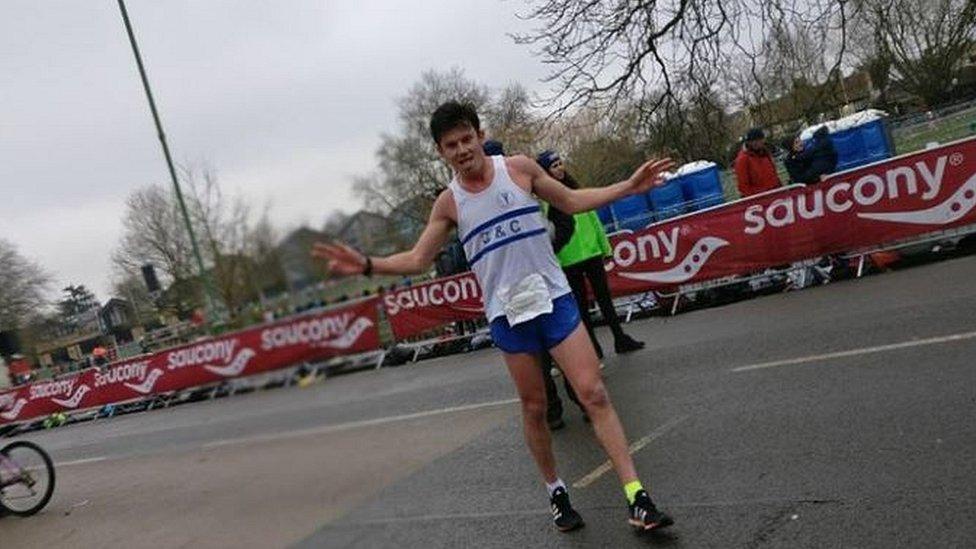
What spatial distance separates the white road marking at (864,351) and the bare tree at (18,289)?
5086 millimetres

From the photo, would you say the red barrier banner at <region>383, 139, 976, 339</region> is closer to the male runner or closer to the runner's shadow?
the male runner

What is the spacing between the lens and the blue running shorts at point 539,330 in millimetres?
3205

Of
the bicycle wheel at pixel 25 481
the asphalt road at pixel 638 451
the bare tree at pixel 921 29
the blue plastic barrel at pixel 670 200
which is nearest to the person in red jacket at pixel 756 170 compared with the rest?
the asphalt road at pixel 638 451

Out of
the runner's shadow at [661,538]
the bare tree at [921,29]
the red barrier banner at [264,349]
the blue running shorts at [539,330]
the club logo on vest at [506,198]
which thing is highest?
Result: the bare tree at [921,29]

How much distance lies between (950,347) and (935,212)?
4264 mm

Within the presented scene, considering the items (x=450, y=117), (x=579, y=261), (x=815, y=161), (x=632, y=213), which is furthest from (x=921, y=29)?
(x=450, y=117)

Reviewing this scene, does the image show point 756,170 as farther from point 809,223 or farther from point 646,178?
point 646,178

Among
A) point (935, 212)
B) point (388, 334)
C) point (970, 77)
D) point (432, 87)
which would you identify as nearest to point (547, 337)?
point (432, 87)

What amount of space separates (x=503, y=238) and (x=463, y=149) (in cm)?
65

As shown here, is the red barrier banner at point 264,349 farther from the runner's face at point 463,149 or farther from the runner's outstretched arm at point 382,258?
the runner's face at point 463,149

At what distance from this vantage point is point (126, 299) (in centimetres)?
123

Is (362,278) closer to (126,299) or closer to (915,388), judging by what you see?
(126,299)

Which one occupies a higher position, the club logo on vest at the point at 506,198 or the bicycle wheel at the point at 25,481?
the club logo on vest at the point at 506,198

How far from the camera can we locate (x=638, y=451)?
4535 millimetres
